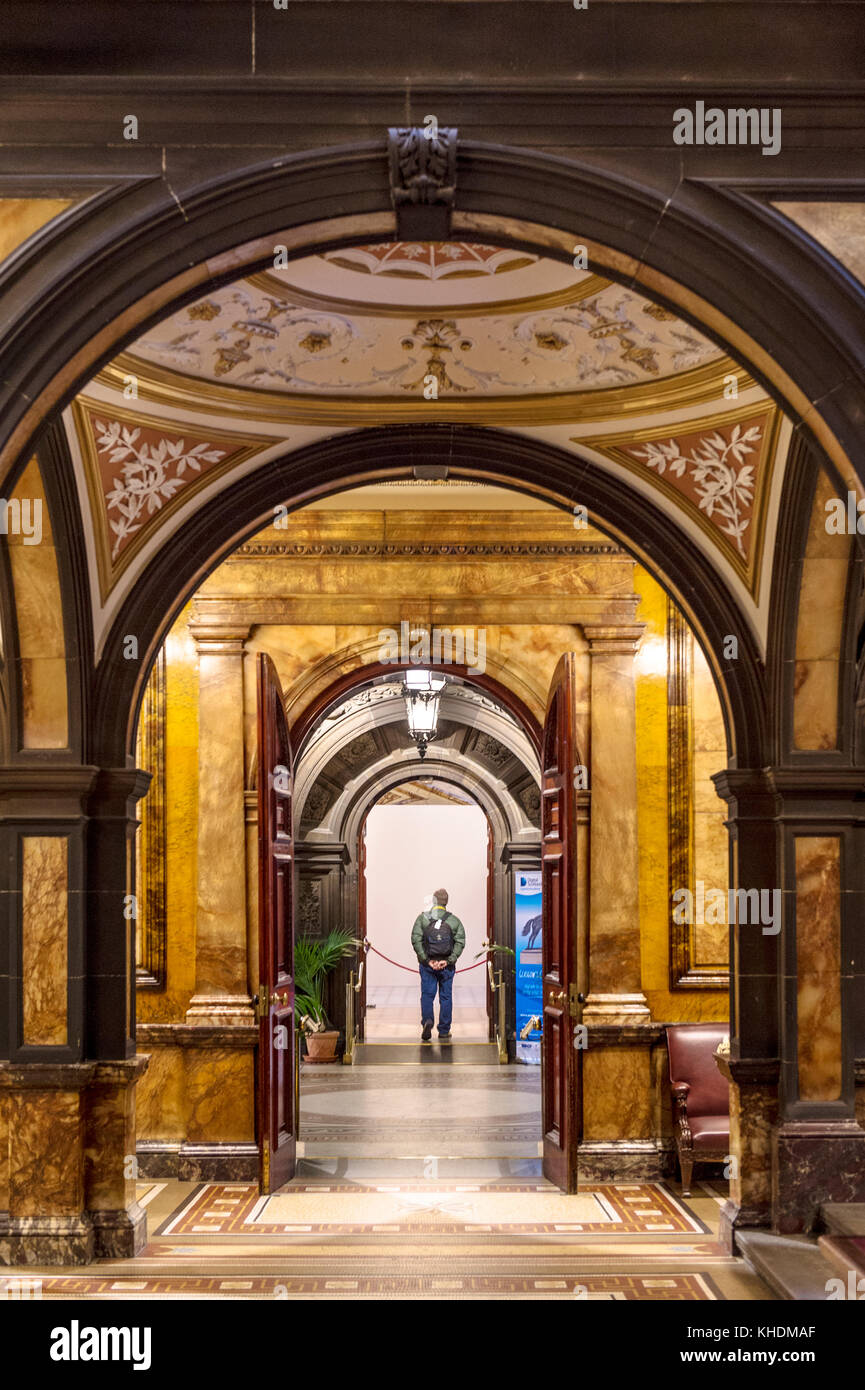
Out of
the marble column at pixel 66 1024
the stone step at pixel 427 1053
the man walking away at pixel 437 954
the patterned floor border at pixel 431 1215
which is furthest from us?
the man walking away at pixel 437 954

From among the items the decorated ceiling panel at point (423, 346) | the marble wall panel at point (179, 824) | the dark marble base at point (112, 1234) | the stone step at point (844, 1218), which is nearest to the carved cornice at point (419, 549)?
the marble wall panel at point (179, 824)

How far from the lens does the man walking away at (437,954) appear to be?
54.8 ft

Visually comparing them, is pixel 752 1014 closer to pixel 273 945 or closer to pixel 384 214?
pixel 273 945

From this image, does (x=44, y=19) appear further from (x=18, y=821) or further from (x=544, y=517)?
(x=544, y=517)

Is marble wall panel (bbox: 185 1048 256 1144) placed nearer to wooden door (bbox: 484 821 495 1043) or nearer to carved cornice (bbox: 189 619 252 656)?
carved cornice (bbox: 189 619 252 656)

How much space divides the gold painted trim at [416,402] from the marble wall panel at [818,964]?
204 centimetres

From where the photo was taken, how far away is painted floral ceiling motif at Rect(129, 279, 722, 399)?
5664 millimetres

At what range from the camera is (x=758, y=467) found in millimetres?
6449

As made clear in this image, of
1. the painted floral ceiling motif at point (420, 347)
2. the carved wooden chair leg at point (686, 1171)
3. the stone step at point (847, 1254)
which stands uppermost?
the painted floral ceiling motif at point (420, 347)

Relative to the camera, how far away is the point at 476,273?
5.38 m

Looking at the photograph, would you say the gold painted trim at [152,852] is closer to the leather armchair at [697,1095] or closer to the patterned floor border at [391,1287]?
the patterned floor border at [391,1287]

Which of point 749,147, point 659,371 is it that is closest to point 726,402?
point 659,371

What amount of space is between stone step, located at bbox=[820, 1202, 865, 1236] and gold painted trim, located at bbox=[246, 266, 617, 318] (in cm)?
367

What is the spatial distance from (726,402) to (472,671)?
3828mm
